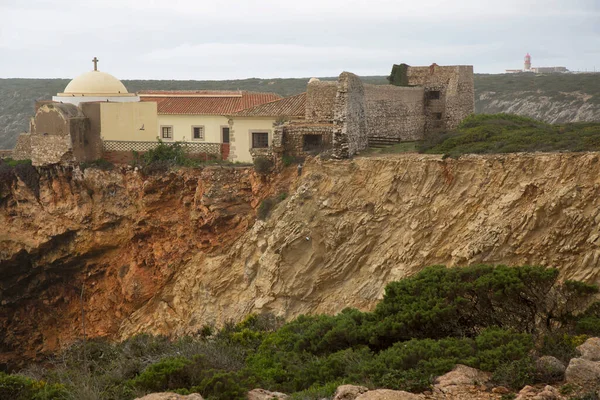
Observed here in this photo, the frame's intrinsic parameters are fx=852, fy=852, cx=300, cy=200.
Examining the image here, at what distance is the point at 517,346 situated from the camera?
41.5 feet

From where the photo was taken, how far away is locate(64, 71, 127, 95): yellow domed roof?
31.1 meters

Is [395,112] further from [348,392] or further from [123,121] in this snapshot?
[348,392]

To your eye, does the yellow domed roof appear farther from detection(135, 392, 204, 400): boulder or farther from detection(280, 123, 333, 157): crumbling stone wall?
detection(135, 392, 204, 400): boulder

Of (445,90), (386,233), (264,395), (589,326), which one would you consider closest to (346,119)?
(386,233)

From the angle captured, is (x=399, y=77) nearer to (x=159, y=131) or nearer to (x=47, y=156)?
(x=159, y=131)

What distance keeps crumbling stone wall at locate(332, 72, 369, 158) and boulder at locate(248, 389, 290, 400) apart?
13219 millimetres

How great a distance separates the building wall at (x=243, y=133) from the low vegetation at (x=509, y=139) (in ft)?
19.0

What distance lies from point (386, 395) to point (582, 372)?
8.73 ft

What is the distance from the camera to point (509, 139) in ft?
74.8

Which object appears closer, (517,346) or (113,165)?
(517,346)

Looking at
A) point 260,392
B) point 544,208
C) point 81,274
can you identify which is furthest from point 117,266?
point 260,392

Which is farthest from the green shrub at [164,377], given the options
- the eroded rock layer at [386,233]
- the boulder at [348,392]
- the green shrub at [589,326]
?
the eroded rock layer at [386,233]

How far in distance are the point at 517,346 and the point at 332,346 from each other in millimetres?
3727

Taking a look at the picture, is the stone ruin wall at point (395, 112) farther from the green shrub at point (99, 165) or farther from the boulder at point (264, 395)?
the boulder at point (264, 395)
